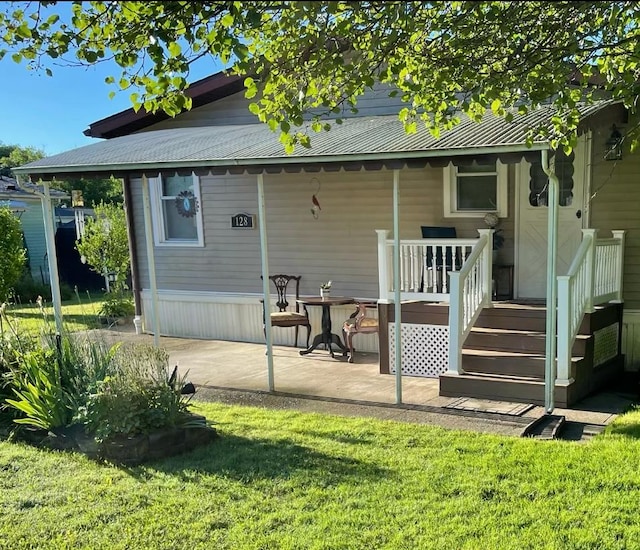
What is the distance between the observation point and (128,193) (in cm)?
1106

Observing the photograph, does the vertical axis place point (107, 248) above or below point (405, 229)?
below

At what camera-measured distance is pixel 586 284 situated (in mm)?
6957

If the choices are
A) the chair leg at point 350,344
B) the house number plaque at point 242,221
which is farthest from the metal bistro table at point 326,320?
the house number plaque at point 242,221

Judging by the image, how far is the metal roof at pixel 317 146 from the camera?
580cm

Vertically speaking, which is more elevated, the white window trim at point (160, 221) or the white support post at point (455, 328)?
the white window trim at point (160, 221)

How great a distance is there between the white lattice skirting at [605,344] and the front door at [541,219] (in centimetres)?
96

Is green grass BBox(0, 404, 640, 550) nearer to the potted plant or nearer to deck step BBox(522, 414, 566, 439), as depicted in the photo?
deck step BBox(522, 414, 566, 439)

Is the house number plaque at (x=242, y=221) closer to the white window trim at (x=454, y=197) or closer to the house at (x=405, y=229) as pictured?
the house at (x=405, y=229)

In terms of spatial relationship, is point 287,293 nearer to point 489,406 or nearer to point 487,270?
point 487,270

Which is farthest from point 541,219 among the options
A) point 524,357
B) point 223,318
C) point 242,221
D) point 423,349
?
point 223,318

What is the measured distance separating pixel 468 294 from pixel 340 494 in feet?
12.1

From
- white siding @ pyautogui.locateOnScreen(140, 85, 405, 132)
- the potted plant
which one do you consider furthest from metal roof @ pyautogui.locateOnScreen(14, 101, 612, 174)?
the potted plant

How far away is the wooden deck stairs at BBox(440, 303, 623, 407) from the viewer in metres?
6.43

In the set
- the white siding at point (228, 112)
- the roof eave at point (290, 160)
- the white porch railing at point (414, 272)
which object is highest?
the white siding at point (228, 112)
